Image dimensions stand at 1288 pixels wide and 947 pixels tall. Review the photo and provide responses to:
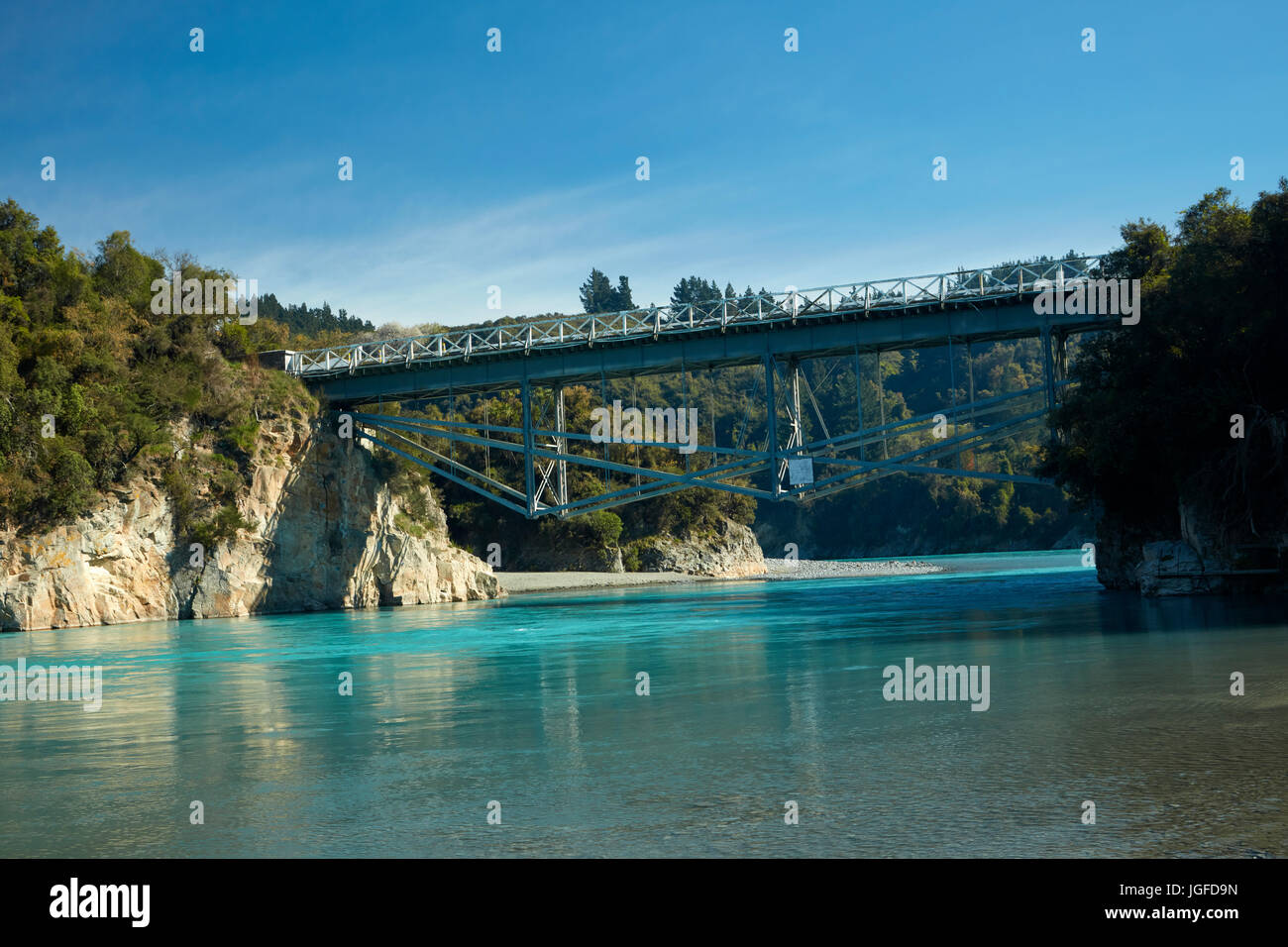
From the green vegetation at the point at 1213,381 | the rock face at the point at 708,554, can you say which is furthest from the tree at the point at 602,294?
the green vegetation at the point at 1213,381

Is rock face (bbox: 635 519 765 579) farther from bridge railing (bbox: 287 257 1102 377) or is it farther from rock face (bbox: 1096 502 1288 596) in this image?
rock face (bbox: 1096 502 1288 596)

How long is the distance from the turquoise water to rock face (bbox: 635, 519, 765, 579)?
62299 mm

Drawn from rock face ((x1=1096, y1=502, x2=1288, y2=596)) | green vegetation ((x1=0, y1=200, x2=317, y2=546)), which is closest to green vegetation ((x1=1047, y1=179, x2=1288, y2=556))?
rock face ((x1=1096, y1=502, x2=1288, y2=596))

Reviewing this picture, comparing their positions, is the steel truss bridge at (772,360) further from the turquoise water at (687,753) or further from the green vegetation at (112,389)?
the turquoise water at (687,753)

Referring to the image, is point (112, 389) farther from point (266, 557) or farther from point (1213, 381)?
point (1213, 381)

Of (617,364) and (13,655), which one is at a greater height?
(617,364)

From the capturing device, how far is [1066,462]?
39469 millimetres

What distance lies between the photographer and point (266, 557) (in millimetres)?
51812

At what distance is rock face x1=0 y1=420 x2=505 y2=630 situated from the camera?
42.2 meters

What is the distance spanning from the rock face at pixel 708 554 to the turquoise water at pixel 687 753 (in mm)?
62299

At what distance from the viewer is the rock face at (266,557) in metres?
42.2
